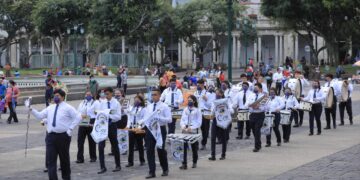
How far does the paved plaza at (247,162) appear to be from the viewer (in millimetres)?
14961

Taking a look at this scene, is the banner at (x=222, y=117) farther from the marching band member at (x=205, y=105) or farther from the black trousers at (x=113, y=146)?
the black trousers at (x=113, y=146)

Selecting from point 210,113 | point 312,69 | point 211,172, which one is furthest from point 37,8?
point 211,172

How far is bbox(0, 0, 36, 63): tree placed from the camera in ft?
222

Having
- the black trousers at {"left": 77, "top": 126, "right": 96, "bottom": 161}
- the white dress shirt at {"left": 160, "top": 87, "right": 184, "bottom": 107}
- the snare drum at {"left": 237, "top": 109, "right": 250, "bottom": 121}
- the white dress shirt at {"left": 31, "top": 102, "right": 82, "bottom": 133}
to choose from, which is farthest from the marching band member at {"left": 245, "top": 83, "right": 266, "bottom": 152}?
the white dress shirt at {"left": 31, "top": 102, "right": 82, "bottom": 133}

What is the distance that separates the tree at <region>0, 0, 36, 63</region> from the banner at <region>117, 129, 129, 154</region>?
5222 centimetres

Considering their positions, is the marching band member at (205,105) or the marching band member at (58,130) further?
the marching band member at (205,105)

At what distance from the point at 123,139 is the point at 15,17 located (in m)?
56.2

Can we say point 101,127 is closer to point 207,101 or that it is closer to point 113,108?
point 113,108

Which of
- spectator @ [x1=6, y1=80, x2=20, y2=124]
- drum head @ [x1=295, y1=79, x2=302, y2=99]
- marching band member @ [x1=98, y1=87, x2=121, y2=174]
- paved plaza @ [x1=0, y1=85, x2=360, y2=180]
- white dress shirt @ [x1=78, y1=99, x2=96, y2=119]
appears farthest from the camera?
spectator @ [x1=6, y1=80, x2=20, y2=124]

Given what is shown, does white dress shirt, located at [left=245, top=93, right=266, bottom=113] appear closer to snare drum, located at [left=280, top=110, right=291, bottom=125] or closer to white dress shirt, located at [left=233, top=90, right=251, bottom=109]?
white dress shirt, located at [left=233, top=90, right=251, bottom=109]

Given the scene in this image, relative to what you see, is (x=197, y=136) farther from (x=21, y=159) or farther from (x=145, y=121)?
(x=21, y=159)

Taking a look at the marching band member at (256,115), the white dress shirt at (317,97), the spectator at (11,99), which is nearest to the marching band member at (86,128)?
the marching band member at (256,115)

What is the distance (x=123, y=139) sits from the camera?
1692 centimetres

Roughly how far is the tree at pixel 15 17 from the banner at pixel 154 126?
54.7m
